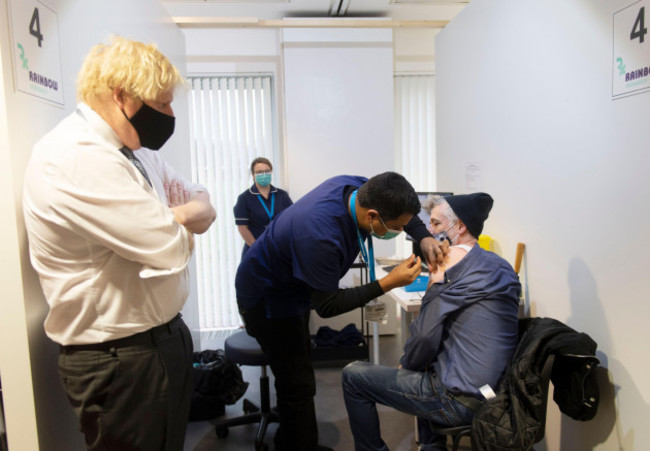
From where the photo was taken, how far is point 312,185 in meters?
4.21

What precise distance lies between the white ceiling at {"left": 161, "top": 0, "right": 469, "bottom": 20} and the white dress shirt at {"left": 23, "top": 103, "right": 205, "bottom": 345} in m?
3.19

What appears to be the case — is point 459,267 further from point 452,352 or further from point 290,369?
point 290,369

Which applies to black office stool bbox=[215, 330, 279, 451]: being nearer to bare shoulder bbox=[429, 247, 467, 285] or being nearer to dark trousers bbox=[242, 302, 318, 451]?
dark trousers bbox=[242, 302, 318, 451]

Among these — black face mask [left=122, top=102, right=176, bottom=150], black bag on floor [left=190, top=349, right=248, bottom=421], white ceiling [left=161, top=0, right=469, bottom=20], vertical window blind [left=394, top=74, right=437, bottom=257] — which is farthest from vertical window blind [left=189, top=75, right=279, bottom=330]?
black face mask [left=122, top=102, right=176, bottom=150]

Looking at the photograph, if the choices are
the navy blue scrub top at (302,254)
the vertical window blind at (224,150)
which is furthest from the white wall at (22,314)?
→ the vertical window blind at (224,150)

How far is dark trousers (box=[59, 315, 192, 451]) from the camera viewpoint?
113 centimetres

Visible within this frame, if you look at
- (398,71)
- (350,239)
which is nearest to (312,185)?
(398,71)

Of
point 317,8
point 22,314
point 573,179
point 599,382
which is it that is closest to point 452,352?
point 599,382

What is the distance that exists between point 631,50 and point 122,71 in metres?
1.60

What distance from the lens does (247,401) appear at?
2.83 meters

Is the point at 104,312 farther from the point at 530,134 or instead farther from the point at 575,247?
the point at 530,134

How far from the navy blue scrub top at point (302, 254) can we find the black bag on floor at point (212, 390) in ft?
3.36

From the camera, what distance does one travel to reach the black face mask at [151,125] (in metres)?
1.13

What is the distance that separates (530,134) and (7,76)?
2.09m
